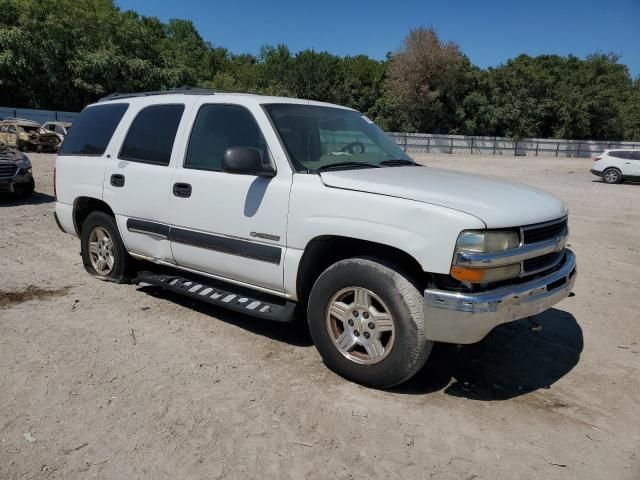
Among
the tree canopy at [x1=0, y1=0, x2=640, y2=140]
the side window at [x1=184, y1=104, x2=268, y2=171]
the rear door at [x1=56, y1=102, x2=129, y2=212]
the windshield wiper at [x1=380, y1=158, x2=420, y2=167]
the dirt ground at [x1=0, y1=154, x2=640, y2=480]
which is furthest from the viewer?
the tree canopy at [x1=0, y1=0, x2=640, y2=140]

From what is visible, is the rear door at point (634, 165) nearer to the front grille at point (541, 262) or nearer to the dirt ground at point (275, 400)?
the dirt ground at point (275, 400)

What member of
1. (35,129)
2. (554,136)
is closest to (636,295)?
(35,129)

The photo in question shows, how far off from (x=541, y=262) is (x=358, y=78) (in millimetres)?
53851

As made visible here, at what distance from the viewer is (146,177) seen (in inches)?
188

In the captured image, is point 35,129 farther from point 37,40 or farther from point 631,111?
point 631,111

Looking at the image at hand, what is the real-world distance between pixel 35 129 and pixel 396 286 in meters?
24.9

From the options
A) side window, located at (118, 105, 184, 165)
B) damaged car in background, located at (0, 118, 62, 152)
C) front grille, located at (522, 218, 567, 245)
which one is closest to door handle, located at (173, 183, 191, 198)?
side window, located at (118, 105, 184, 165)

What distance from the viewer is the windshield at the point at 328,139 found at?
13.2 feet

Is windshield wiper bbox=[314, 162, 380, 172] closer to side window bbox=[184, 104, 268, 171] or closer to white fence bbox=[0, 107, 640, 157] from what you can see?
side window bbox=[184, 104, 268, 171]

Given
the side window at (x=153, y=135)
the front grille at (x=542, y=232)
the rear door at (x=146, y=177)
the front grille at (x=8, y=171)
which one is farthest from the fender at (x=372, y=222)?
the front grille at (x=8, y=171)

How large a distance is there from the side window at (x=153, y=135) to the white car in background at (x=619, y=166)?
22584mm

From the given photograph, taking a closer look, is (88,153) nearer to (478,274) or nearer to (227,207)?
(227,207)

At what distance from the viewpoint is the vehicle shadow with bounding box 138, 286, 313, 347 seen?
449 cm

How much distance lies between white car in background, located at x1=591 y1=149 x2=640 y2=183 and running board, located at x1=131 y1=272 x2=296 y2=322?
2261 centimetres
